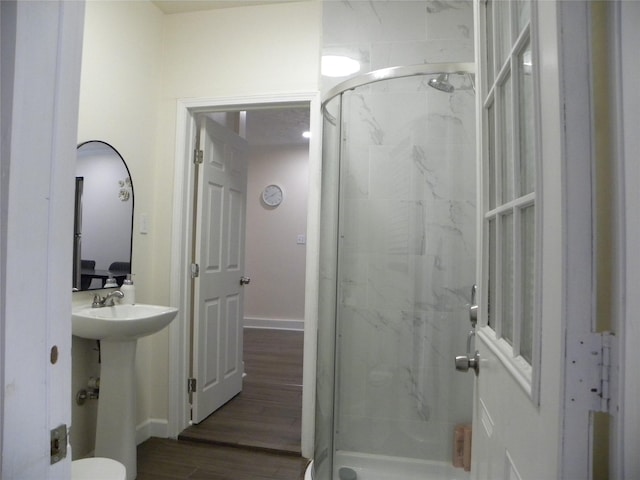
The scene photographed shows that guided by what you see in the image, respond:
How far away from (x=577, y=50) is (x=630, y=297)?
0.33m

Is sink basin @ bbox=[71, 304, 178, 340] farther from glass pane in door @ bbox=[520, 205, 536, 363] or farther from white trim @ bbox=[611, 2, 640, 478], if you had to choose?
white trim @ bbox=[611, 2, 640, 478]

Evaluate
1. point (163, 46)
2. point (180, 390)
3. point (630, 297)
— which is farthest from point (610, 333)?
point (163, 46)

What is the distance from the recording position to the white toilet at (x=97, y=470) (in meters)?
1.31

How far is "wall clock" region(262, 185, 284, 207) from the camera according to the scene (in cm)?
550

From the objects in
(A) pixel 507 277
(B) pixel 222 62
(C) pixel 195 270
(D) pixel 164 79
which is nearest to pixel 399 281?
(A) pixel 507 277

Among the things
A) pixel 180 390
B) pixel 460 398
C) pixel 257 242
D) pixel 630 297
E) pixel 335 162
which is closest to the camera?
pixel 630 297

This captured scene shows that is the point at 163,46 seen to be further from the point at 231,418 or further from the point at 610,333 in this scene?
the point at 610,333

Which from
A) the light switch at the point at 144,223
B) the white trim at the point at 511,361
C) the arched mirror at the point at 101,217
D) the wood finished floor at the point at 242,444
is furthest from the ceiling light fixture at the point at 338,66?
the wood finished floor at the point at 242,444

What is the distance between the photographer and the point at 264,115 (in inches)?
177

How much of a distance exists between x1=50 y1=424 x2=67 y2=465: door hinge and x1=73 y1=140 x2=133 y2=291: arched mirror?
5.13ft

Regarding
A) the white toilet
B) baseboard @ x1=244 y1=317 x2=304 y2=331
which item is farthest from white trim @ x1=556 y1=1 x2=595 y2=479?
baseboard @ x1=244 y1=317 x2=304 y2=331

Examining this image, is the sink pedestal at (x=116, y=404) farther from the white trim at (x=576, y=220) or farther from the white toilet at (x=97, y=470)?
the white trim at (x=576, y=220)

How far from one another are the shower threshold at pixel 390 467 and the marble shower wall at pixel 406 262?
0.13 ft

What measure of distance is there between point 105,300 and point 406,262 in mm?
1616
